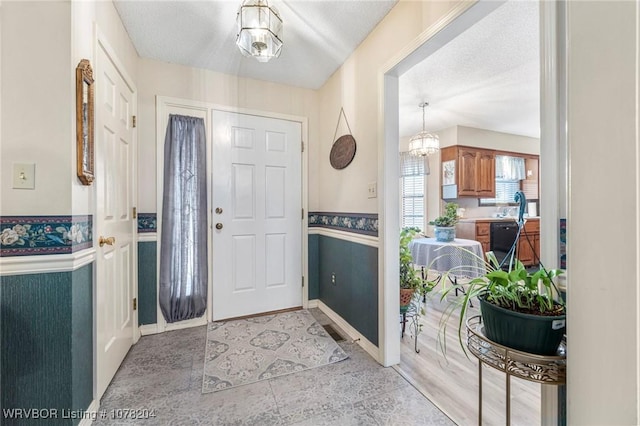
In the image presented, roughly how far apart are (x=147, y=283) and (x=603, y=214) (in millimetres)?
2761

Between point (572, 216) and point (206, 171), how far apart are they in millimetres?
2501

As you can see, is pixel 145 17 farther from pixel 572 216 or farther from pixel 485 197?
pixel 485 197

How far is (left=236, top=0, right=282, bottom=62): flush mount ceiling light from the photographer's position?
4.94ft

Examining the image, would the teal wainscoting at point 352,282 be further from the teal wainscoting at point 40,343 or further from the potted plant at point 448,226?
the teal wainscoting at point 40,343

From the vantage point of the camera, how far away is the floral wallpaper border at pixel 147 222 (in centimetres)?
227

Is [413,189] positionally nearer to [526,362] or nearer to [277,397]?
[277,397]

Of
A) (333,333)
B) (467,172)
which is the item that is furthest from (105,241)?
(467,172)

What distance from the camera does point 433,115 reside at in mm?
3912

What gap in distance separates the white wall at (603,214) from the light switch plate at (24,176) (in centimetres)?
185

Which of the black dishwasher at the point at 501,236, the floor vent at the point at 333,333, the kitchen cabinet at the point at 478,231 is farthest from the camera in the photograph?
the black dishwasher at the point at 501,236

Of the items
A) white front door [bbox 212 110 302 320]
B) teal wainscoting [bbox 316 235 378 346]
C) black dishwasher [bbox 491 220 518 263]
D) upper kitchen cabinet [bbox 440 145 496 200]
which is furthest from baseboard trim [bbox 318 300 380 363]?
black dishwasher [bbox 491 220 518 263]

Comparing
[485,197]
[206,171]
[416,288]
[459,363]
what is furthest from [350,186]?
[485,197]

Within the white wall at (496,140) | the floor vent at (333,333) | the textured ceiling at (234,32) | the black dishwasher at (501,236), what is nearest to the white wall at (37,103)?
the textured ceiling at (234,32)

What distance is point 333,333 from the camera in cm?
231
